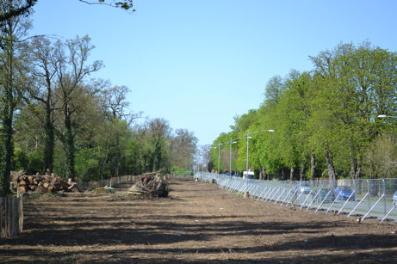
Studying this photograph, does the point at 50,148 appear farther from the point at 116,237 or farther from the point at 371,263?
the point at 371,263

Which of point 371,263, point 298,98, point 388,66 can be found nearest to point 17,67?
point 371,263

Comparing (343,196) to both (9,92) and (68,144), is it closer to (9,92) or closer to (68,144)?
(9,92)

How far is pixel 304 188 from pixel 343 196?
797 cm

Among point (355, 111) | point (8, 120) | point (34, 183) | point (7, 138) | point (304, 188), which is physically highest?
point (355, 111)

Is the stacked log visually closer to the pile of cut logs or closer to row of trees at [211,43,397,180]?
the pile of cut logs

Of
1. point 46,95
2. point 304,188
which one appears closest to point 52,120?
point 46,95

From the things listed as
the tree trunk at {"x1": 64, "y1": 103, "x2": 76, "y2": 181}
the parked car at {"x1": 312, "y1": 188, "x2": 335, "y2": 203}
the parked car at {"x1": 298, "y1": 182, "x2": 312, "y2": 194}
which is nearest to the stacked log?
the tree trunk at {"x1": 64, "y1": 103, "x2": 76, "y2": 181}

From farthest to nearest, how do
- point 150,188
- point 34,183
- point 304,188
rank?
1. point 150,188
2. point 34,183
3. point 304,188

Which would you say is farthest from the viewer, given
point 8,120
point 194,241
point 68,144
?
point 68,144

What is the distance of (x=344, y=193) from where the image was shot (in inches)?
1415

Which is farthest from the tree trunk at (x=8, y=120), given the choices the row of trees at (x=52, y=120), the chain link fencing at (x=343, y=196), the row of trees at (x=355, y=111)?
the row of trees at (x=355, y=111)

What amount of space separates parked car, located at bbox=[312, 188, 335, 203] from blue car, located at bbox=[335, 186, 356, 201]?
32.5 inches

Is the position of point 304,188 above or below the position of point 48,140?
below

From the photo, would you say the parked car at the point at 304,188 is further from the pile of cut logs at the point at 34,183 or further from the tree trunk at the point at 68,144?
the tree trunk at the point at 68,144
